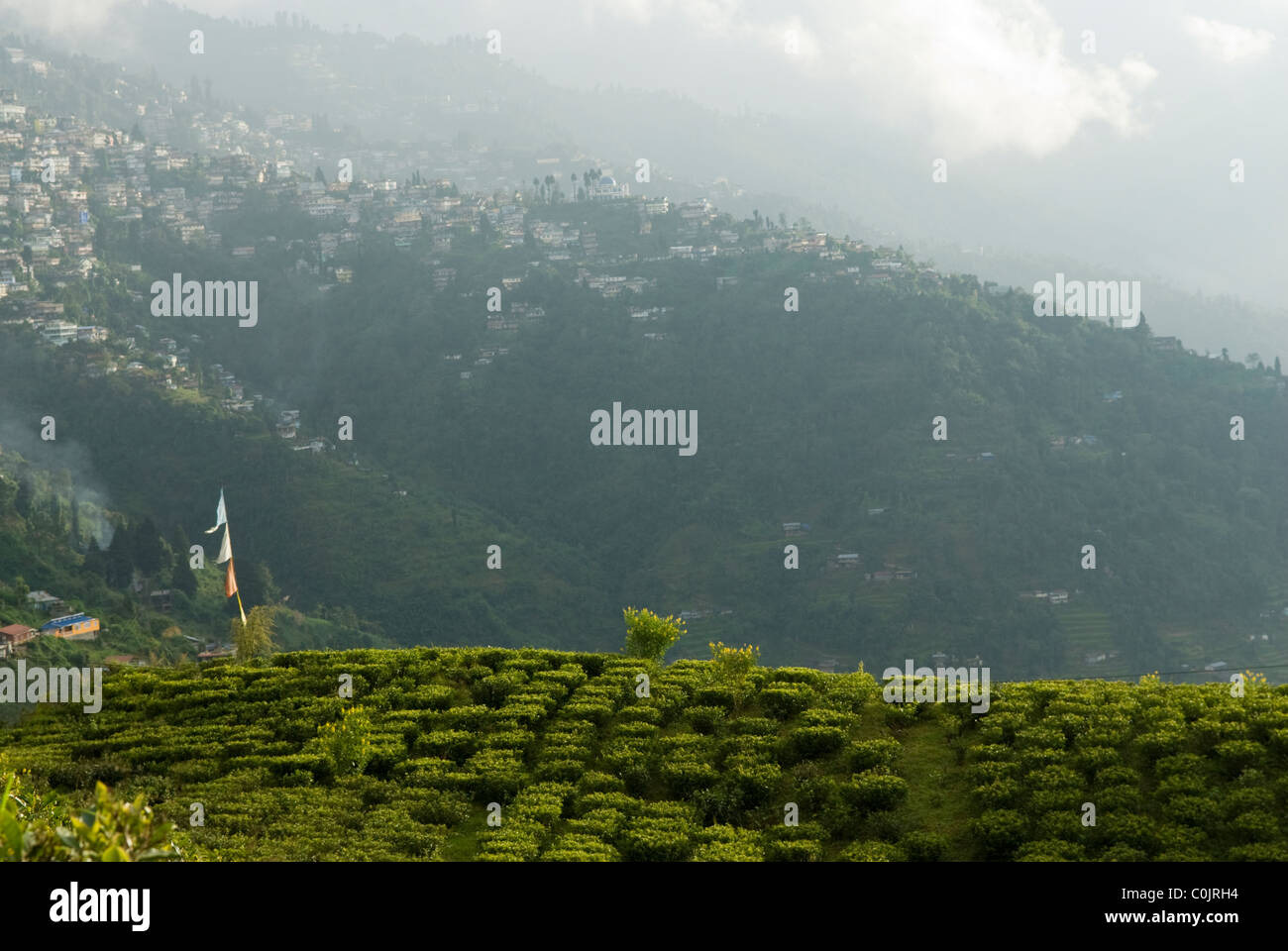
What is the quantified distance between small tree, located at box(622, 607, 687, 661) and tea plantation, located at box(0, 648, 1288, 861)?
38 cm

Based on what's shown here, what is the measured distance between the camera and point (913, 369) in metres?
98.6

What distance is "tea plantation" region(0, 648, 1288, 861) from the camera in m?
10.1

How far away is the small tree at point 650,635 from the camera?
15.4 m

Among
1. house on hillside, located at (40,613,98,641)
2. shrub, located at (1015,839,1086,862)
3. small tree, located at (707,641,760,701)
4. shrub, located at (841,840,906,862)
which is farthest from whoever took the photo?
house on hillside, located at (40,613,98,641)

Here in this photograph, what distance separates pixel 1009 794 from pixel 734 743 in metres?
2.98

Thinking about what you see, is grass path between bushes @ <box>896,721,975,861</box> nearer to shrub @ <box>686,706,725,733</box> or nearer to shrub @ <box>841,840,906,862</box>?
shrub @ <box>841,840,906,862</box>

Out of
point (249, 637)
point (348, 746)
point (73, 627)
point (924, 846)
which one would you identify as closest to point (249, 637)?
point (249, 637)

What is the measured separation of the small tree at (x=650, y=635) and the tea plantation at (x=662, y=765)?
38cm

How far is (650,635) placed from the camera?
1541 cm

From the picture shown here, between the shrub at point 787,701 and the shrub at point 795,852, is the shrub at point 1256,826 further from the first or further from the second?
the shrub at point 787,701

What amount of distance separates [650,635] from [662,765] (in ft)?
11.5

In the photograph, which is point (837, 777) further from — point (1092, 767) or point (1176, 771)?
point (1176, 771)

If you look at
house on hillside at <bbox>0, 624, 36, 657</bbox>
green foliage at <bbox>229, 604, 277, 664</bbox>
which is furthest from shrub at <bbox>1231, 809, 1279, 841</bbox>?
house on hillside at <bbox>0, 624, 36, 657</bbox>

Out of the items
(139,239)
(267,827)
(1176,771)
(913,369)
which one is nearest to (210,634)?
(267,827)
